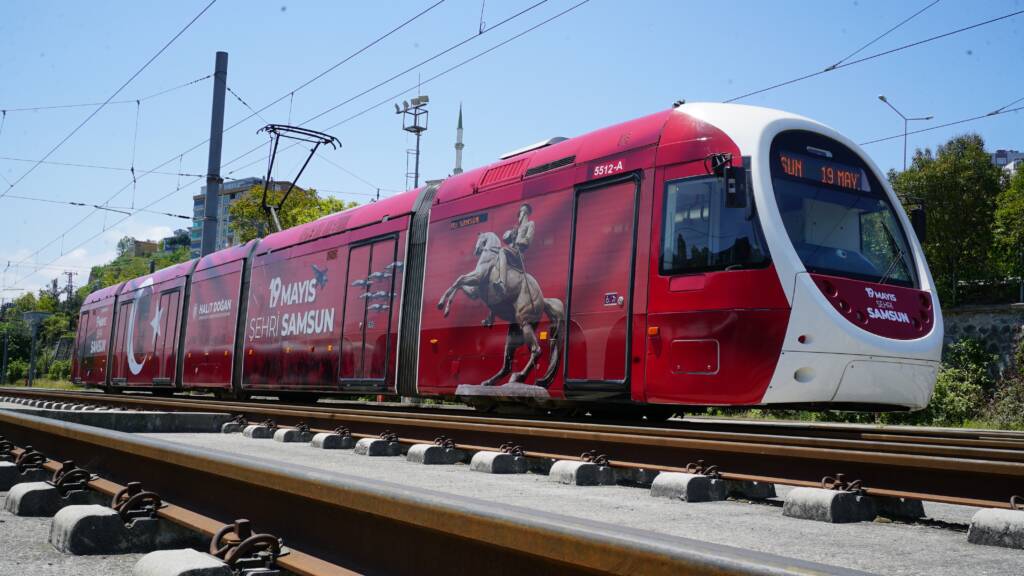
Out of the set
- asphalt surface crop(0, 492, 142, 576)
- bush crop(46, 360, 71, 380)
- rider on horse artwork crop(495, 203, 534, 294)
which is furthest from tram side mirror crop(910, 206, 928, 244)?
bush crop(46, 360, 71, 380)

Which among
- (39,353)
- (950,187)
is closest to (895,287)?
(950,187)

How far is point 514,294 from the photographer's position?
1040 centimetres

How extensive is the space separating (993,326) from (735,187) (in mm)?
20035

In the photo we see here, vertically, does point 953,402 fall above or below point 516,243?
below

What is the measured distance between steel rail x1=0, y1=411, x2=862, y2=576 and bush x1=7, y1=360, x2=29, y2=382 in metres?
A: 85.5

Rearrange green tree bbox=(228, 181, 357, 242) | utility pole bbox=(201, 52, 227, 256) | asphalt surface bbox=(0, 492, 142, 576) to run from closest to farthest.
A: asphalt surface bbox=(0, 492, 142, 576) < utility pole bbox=(201, 52, 227, 256) < green tree bbox=(228, 181, 357, 242)

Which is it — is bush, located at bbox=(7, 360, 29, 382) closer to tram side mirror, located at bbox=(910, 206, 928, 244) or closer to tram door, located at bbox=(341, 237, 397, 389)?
tram door, located at bbox=(341, 237, 397, 389)

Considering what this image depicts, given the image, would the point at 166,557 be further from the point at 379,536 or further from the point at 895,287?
the point at 895,287

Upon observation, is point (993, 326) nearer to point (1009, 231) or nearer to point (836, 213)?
point (1009, 231)

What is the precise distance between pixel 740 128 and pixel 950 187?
33136 mm

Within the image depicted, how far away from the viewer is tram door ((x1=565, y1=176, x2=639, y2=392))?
877 cm

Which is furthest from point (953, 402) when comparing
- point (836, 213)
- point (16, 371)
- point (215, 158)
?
point (16, 371)

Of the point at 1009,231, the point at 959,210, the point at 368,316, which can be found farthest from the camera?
the point at 959,210

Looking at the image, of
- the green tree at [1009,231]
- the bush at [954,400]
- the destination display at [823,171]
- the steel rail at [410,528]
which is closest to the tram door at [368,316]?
the destination display at [823,171]
